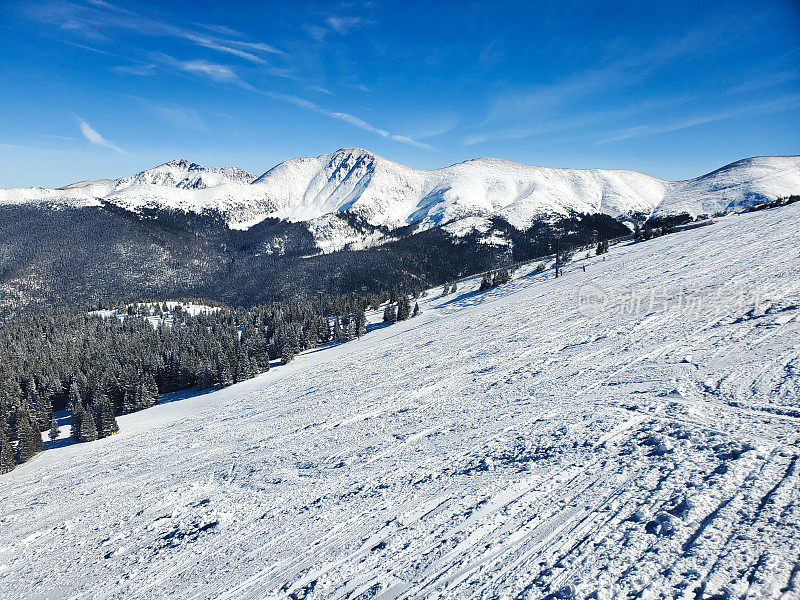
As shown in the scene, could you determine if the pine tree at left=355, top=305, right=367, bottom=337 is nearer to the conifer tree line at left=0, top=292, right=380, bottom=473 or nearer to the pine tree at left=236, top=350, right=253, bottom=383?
the conifer tree line at left=0, top=292, right=380, bottom=473

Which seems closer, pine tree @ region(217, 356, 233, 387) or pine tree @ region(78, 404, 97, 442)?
pine tree @ region(78, 404, 97, 442)

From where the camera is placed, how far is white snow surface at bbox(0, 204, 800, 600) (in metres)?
5.98

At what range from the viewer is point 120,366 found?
6059 cm

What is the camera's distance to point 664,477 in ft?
24.0

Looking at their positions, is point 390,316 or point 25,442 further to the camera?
point 390,316

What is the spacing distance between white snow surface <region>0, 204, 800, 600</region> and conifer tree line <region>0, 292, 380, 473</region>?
2294 cm

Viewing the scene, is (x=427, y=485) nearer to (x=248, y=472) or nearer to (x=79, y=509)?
(x=248, y=472)

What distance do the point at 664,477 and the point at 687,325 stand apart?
12702 mm

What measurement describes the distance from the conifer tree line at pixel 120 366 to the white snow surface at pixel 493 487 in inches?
903

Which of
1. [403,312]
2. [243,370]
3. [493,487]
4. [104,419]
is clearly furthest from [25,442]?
[403,312]

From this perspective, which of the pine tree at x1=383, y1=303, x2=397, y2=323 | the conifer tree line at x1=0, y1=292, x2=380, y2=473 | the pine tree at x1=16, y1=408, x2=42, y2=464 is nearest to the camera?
the pine tree at x1=16, y1=408, x2=42, y2=464

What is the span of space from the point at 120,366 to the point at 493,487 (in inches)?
2813

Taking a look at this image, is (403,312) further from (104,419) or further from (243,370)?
(104,419)

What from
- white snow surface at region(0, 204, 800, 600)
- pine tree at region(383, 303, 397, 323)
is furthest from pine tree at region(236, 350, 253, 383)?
white snow surface at region(0, 204, 800, 600)
